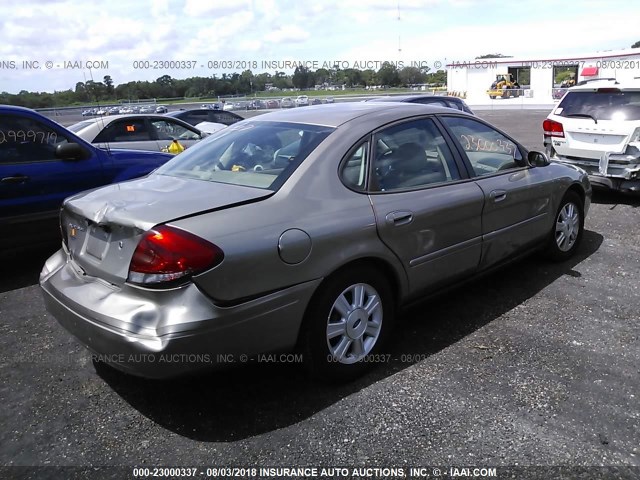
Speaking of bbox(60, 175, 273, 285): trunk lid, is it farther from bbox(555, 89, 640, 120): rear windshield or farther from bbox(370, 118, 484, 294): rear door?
bbox(555, 89, 640, 120): rear windshield

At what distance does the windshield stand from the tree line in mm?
9328

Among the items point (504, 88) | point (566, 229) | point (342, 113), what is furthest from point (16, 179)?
point (504, 88)

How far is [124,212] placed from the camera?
278 cm

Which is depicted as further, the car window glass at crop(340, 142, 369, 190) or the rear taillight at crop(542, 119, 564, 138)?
the rear taillight at crop(542, 119, 564, 138)

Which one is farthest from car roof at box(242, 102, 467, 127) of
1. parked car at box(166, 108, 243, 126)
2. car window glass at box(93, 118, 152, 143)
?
parked car at box(166, 108, 243, 126)

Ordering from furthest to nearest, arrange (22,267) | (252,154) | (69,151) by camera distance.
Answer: (22,267) < (69,151) < (252,154)

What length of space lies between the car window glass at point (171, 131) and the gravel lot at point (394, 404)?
5761 millimetres

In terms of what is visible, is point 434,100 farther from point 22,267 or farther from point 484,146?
point 22,267

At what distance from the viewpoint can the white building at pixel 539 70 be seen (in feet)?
144

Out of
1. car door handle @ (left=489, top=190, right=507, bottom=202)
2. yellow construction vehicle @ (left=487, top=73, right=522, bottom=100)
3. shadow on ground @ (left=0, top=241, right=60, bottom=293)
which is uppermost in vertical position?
yellow construction vehicle @ (left=487, top=73, right=522, bottom=100)

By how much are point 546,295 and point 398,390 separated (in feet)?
6.40

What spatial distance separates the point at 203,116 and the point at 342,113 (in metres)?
12.2

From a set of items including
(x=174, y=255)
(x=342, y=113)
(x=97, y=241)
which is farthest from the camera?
(x=342, y=113)

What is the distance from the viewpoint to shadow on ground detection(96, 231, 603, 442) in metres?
2.86
